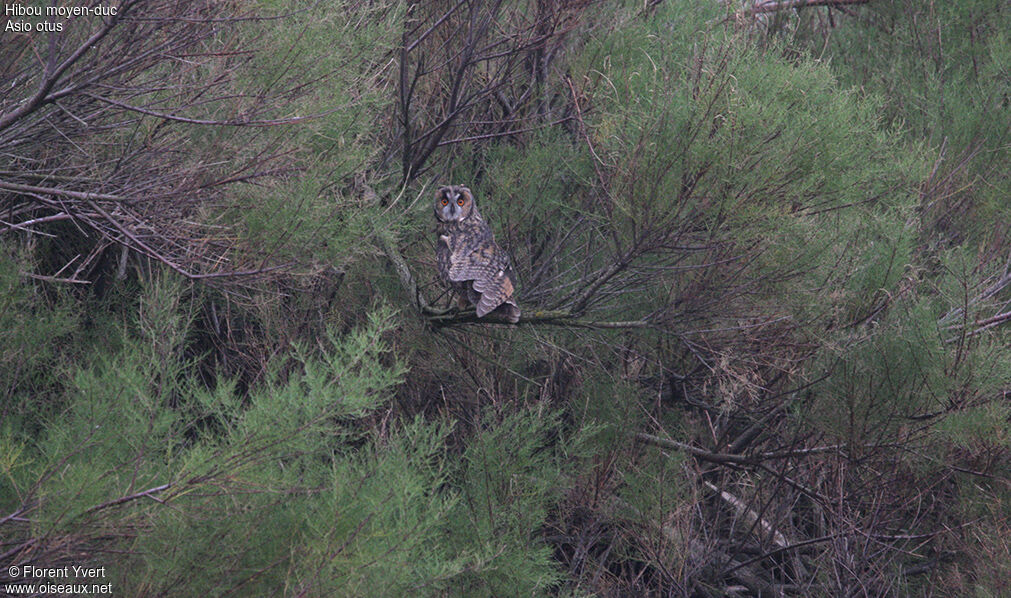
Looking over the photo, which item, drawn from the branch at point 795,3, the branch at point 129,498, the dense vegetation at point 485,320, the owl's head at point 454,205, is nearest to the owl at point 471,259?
the owl's head at point 454,205

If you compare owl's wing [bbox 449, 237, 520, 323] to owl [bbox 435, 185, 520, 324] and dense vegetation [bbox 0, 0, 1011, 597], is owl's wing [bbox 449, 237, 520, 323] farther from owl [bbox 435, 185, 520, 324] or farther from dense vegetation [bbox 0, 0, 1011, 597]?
dense vegetation [bbox 0, 0, 1011, 597]

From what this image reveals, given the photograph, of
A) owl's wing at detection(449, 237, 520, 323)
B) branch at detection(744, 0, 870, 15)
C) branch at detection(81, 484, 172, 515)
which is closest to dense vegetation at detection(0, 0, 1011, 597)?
branch at detection(81, 484, 172, 515)

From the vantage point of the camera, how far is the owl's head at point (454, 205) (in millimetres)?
4875

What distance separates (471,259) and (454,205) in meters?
0.55

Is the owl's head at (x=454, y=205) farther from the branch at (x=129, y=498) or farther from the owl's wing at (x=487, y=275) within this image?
the branch at (x=129, y=498)

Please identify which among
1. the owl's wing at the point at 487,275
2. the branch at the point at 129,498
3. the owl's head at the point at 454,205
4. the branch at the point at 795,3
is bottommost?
the branch at the point at 129,498

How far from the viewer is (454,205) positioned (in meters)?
4.91

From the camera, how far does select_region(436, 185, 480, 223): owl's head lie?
4875mm

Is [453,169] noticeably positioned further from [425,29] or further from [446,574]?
[446,574]

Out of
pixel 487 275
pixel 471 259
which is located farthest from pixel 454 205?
pixel 487 275

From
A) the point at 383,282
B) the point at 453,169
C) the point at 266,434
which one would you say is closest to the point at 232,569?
the point at 266,434

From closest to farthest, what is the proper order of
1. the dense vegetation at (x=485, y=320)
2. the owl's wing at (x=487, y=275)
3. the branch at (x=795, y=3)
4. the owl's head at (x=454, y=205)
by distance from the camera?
the dense vegetation at (x=485, y=320) → the owl's wing at (x=487, y=275) → the owl's head at (x=454, y=205) → the branch at (x=795, y=3)

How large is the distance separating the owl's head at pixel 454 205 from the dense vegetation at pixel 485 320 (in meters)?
0.16

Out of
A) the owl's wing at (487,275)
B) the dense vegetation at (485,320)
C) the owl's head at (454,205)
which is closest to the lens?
the dense vegetation at (485,320)
